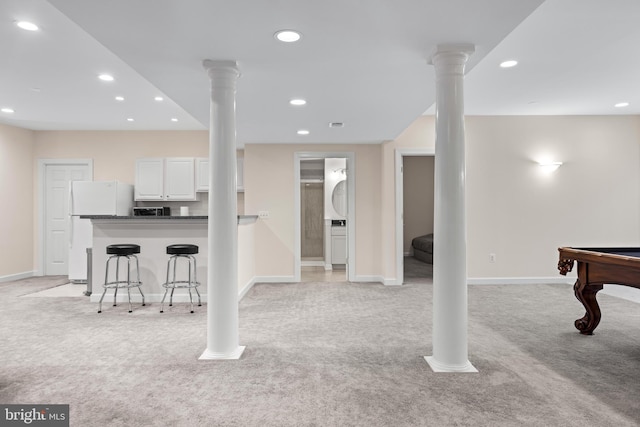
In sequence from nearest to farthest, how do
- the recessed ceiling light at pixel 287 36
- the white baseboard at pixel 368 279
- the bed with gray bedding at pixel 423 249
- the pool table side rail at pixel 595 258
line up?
the recessed ceiling light at pixel 287 36 → the pool table side rail at pixel 595 258 → the white baseboard at pixel 368 279 → the bed with gray bedding at pixel 423 249

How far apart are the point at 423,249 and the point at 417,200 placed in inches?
78.0

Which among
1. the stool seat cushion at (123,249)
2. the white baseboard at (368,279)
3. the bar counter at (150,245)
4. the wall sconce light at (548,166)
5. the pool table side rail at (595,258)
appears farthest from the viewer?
the white baseboard at (368,279)

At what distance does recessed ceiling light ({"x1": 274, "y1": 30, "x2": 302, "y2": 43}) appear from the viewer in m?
2.43

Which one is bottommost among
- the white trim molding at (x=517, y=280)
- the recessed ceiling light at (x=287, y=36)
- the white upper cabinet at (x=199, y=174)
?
the white trim molding at (x=517, y=280)

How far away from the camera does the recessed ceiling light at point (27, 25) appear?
120 inches

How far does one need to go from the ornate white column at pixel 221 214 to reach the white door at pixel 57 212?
5364 millimetres

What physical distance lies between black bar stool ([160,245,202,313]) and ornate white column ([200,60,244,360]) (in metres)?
1.55

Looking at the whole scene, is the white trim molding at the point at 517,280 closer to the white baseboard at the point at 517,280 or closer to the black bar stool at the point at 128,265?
the white baseboard at the point at 517,280

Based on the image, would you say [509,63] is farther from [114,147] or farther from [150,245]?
[114,147]

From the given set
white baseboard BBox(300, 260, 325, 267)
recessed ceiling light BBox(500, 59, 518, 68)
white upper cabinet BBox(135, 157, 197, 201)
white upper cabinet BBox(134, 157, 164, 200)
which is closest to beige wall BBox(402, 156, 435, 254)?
white baseboard BBox(300, 260, 325, 267)

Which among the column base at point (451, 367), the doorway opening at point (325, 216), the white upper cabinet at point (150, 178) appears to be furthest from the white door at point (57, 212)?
the column base at point (451, 367)

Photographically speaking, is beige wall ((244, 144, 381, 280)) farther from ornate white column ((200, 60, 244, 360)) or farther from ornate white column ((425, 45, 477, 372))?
ornate white column ((425, 45, 477, 372))

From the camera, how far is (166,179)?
7047 millimetres

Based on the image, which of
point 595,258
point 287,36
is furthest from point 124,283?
point 595,258
